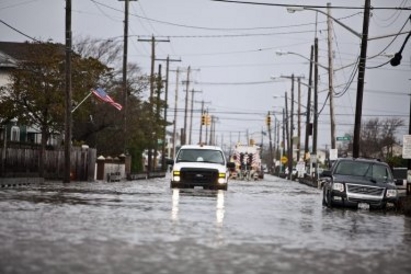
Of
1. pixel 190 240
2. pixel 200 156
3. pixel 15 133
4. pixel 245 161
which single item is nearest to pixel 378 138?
pixel 245 161

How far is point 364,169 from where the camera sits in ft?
86.9

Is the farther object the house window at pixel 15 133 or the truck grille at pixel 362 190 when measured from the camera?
the house window at pixel 15 133

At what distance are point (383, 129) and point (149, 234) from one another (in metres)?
125

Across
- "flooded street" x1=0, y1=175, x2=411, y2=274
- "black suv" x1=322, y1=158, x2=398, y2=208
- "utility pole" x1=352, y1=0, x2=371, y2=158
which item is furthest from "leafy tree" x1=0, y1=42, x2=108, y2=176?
"flooded street" x1=0, y1=175, x2=411, y2=274

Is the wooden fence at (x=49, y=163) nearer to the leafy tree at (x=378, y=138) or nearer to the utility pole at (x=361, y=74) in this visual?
the utility pole at (x=361, y=74)

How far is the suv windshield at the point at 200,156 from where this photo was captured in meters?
33.2

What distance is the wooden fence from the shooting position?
3834 centimetres

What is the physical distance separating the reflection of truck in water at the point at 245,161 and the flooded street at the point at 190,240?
44.8m

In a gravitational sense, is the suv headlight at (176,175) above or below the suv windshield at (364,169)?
below

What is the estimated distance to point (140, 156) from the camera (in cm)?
7381

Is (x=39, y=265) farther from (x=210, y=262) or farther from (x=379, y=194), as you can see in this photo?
(x=379, y=194)

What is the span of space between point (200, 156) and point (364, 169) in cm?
887

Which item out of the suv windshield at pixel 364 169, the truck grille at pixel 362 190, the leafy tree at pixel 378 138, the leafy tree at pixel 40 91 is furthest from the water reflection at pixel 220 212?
the leafy tree at pixel 378 138

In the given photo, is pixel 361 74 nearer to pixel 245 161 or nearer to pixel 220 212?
pixel 220 212
